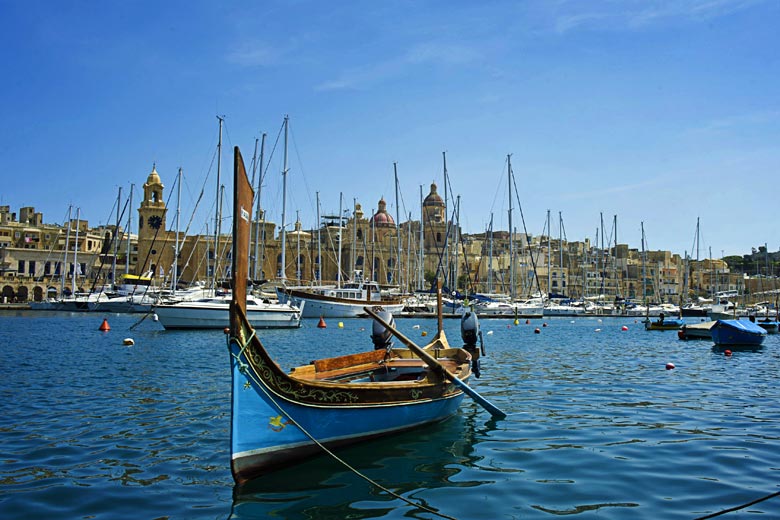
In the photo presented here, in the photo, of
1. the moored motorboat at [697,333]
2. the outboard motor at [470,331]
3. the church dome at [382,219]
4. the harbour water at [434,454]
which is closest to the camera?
the harbour water at [434,454]

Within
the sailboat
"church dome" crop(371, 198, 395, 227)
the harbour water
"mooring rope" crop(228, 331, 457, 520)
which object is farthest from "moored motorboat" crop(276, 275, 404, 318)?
"church dome" crop(371, 198, 395, 227)

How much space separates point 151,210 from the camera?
85312 millimetres

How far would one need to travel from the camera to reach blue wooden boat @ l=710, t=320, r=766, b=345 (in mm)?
26875

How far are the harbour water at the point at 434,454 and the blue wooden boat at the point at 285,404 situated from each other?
0.24 meters

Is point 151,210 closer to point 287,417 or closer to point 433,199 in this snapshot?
point 433,199

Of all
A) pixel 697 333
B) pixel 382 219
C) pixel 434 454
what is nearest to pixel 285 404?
pixel 434 454

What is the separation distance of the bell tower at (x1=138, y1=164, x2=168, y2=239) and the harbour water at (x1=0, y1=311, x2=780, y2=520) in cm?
7063

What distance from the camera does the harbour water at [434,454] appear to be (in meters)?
6.88

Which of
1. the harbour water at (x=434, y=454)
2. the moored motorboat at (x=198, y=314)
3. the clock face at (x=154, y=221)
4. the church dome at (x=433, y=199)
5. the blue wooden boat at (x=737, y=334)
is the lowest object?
the harbour water at (x=434, y=454)

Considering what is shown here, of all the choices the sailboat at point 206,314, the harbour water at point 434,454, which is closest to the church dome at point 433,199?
the sailboat at point 206,314

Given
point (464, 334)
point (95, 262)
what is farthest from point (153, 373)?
point (95, 262)

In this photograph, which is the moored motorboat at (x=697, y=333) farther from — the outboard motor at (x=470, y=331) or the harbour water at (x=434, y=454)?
the outboard motor at (x=470, y=331)

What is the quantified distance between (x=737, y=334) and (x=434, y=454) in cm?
2222

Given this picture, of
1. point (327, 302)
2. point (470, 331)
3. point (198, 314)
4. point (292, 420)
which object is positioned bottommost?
point (292, 420)
